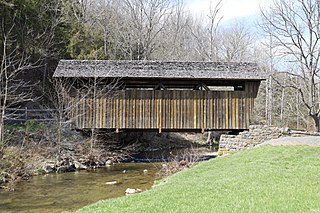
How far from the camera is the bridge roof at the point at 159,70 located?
18.3m

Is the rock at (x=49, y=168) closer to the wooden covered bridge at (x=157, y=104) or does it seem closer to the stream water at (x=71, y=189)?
the stream water at (x=71, y=189)

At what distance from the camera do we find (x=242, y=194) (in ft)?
22.7

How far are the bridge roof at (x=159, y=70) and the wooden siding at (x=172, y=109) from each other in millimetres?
949

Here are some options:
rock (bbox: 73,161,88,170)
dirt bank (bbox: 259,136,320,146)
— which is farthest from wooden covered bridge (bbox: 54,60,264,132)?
dirt bank (bbox: 259,136,320,146)

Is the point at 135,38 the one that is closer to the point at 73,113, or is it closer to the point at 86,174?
the point at 73,113

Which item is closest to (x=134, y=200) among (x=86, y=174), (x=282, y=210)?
(x=282, y=210)

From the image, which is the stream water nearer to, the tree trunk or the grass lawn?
the grass lawn

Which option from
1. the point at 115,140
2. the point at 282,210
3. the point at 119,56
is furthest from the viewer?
the point at 119,56

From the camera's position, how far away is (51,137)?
57.1ft

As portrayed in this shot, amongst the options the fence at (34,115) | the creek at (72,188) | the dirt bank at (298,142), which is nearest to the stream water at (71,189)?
the creek at (72,188)

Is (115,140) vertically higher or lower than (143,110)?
lower

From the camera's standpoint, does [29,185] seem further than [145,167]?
No

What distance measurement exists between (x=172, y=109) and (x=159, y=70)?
203cm

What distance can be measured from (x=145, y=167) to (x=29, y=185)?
5669 mm
